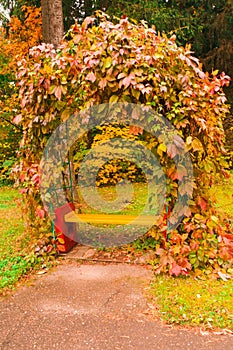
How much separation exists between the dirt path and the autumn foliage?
0.55 metres

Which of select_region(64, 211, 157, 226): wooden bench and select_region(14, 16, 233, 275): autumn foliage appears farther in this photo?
select_region(64, 211, 157, 226): wooden bench

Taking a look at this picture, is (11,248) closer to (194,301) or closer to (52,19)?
(194,301)

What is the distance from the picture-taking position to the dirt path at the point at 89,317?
2305 millimetres

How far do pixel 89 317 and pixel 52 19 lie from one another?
4770 millimetres

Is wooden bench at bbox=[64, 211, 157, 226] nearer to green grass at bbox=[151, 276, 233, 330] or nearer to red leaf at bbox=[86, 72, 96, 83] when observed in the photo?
green grass at bbox=[151, 276, 233, 330]

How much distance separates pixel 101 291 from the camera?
10.0ft

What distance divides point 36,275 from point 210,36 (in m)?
9.15

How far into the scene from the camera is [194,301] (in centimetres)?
271

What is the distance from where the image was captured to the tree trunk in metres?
5.36

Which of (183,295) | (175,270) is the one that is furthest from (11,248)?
(183,295)

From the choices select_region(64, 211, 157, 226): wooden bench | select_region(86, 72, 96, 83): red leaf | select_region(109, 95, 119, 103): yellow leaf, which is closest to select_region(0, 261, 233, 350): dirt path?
select_region(64, 211, 157, 226): wooden bench

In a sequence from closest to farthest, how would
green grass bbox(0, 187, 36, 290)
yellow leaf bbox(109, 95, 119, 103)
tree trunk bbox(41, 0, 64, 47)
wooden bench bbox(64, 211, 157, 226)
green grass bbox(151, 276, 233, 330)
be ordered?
green grass bbox(151, 276, 233, 330) → yellow leaf bbox(109, 95, 119, 103) → green grass bbox(0, 187, 36, 290) → wooden bench bbox(64, 211, 157, 226) → tree trunk bbox(41, 0, 64, 47)

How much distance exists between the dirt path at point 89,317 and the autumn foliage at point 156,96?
1.79 feet

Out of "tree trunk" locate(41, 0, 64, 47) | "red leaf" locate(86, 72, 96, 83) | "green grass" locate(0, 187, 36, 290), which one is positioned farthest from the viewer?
"tree trunk" locate(41, 0, 64, 47)
